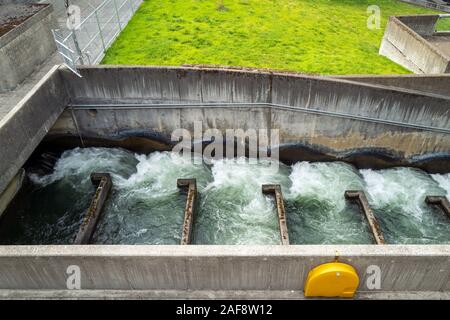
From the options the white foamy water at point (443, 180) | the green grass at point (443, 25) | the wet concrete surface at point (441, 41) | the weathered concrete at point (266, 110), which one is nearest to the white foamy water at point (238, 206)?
the weathered concrete at point (266, 110)

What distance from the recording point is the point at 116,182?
33.5ft

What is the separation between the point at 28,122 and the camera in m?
8.70

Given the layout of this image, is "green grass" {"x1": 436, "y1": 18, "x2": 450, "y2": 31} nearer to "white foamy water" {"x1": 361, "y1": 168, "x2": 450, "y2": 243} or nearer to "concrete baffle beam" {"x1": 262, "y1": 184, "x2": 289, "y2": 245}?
"white foamy water" {"x1": 361, "y1": 168, "x2": 450, "y2": 243}

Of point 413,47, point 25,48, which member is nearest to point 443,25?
point 413,47

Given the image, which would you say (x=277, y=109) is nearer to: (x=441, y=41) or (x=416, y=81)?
(x=416, y=81)

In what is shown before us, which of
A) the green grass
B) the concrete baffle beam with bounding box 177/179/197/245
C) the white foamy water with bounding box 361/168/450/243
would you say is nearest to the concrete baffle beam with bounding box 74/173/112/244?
the concrete baffle beam with bounding box 177/179/197/245

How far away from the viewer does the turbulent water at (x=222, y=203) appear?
345 inches

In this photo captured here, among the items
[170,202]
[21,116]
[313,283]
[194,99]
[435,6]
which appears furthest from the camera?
[435,6]

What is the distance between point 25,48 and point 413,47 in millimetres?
13583

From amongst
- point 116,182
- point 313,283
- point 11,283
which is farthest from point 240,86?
point 11,283
